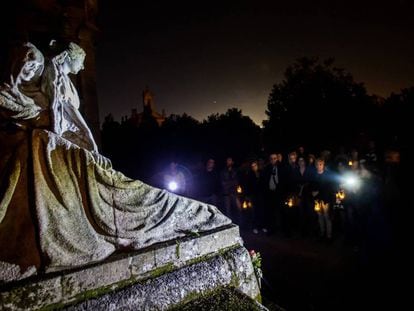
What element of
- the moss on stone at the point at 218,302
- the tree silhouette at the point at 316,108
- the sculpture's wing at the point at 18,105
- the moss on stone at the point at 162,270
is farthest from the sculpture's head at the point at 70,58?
the tree silhouette at the point at 316,108

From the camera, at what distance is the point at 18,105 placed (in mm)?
2521

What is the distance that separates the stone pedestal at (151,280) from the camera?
217cm

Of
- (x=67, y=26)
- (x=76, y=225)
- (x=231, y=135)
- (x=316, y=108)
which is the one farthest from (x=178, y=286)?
(x=231, y=135)

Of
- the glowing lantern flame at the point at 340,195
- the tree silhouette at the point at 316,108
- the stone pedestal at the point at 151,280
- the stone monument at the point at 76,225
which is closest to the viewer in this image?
the stone pedestal at the point at 151,280

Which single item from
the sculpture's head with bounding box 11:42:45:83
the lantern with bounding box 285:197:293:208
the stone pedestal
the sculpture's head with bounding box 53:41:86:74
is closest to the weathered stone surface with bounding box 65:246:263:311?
the stone pedestal

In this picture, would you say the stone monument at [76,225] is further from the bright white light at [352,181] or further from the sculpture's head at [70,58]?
the bright white light at [352,181]

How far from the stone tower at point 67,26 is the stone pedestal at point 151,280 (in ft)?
11.4

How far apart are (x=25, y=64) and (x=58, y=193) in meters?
1.21

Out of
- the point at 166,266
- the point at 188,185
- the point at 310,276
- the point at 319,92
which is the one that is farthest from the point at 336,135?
the point at 166,266

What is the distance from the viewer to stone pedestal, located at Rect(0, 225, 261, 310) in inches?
85.4

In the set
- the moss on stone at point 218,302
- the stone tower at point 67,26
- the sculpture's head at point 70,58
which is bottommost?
the moss on stone at point 218,302

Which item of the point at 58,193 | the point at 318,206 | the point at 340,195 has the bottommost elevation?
the point at 318,206

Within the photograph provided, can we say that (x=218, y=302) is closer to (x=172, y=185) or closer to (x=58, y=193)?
(x=58, y=193)

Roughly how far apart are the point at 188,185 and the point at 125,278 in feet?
23.2
